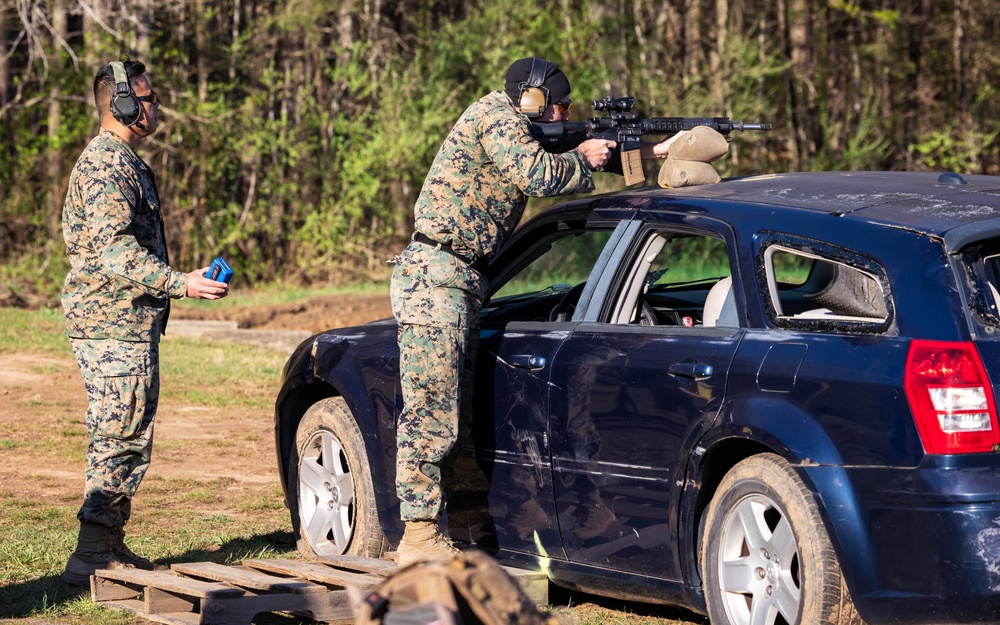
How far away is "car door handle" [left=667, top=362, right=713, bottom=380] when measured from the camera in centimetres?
465

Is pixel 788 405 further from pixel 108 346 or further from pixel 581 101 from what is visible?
pixel 581 101

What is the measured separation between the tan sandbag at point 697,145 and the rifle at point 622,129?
256 mm

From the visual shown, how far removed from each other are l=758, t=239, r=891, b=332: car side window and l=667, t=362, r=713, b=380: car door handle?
274mm

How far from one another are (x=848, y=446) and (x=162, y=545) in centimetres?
411

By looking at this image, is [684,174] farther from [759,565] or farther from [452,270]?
[759,565]

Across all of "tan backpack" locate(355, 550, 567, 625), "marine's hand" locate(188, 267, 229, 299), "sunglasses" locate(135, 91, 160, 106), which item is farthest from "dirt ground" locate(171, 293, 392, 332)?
"tan backpack" locate(355, 550, 567, 625)

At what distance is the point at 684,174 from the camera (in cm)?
553

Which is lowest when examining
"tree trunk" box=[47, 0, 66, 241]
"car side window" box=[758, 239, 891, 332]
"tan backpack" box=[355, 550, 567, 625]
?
"tan backpack" box=[355, 550, 567, 625]

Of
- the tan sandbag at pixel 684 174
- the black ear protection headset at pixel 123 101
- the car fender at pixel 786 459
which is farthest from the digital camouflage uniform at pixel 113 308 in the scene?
the car fender at pixel 786 459

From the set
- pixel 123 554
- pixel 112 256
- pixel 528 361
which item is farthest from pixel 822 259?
pixel 123 554

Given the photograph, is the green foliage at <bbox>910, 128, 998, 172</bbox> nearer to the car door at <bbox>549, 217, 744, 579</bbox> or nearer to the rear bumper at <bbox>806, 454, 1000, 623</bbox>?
the car door at <bbox>549, 217, 744, 579</bbox>

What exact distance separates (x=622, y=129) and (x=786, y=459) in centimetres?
205

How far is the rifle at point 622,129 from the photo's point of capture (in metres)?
5.87

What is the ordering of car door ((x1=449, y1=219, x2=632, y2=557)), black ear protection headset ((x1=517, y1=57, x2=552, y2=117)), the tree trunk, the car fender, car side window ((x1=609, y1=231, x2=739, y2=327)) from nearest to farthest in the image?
1. the car fender
2. car side window ((x1=609, y1=231, x2=739, y2=327))
3. car door ((x1=449, y1=219, x2=632, y2=557))
4. black ear protection headset ((x1=517, y1=57, x2=552, y2=117))
5. the tree trunk
